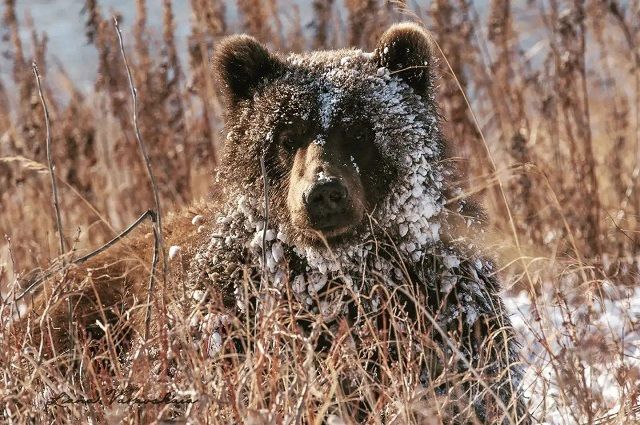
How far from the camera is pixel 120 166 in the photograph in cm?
762

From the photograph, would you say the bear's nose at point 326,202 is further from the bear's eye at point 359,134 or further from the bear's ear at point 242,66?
the bear's ear at point 242,66

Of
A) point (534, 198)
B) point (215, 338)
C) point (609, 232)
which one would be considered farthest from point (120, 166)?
point (215, 338)

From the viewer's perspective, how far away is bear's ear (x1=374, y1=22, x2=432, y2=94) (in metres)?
4.02

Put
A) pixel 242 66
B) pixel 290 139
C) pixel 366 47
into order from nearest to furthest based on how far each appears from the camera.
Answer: pixel 290 139
pixel 242 66
pixel 366 47

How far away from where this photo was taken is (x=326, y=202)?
3482mm

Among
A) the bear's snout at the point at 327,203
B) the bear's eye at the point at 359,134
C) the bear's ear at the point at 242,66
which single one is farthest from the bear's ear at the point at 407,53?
the bear's snout at the point at 327,203

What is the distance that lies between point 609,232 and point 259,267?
132 inches

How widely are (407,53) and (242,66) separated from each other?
784 mm

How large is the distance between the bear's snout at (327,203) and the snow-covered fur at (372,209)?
0.53 feet

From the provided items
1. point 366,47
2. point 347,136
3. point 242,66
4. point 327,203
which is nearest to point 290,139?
point 347,136

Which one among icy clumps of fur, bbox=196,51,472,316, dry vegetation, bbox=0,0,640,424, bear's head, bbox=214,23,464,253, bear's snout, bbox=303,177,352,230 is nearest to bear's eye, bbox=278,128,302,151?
bear's head, bbox=214,23,464,253

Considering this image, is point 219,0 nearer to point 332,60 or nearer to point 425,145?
point 332,60

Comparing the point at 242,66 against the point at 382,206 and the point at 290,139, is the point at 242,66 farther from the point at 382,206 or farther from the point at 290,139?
the point at 382,206

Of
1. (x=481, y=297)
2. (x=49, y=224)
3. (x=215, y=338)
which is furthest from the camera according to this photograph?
(x=49, y=224)
